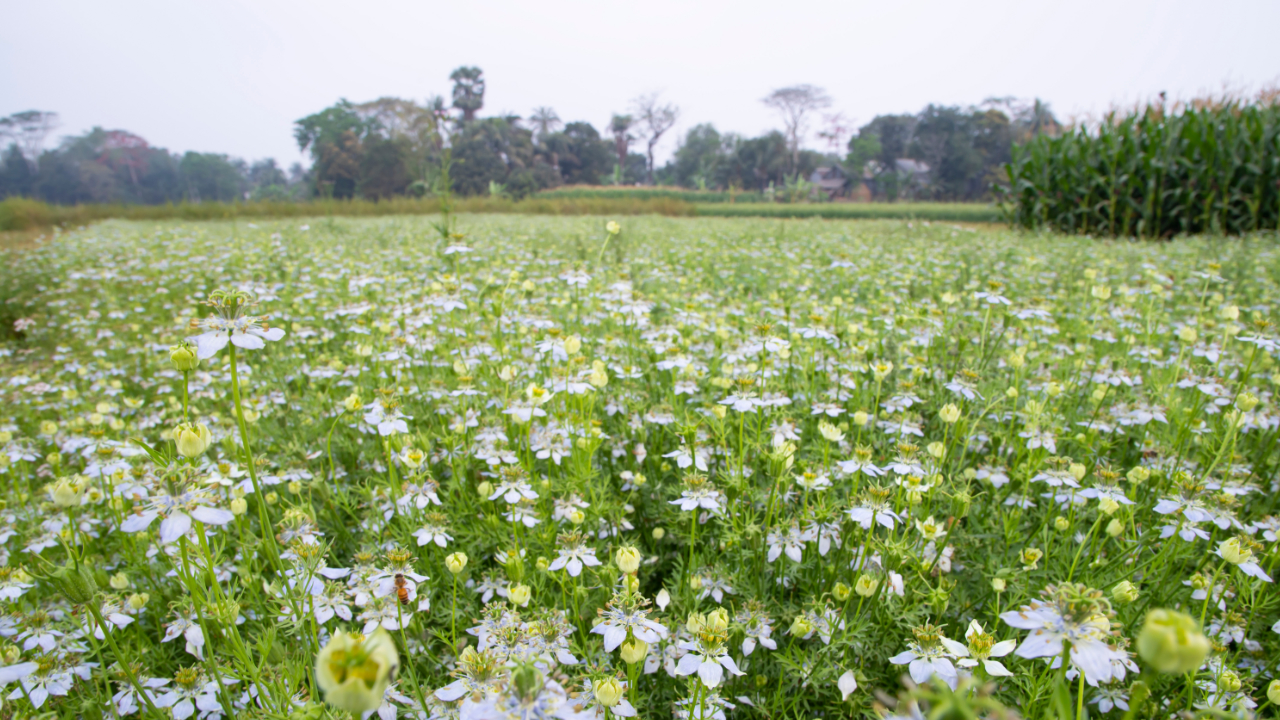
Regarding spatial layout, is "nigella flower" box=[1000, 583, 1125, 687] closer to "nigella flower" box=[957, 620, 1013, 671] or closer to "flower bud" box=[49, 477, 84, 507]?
"nigella flower" box=[957, 620, 1013, 671]

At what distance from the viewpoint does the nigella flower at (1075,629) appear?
788mm

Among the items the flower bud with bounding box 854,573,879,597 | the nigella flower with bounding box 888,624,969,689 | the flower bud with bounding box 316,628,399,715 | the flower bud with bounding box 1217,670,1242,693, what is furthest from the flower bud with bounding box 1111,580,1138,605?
the flower bud with bounding box 316,628,399,715

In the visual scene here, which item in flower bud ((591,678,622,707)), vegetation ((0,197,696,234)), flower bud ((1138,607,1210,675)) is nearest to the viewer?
flower bud ((1138,607,1210,675))

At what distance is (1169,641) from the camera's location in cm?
54

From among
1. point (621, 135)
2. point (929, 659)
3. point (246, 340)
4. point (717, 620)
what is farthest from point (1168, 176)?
point (621, 135)

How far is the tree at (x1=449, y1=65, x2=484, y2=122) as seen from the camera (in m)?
51.0

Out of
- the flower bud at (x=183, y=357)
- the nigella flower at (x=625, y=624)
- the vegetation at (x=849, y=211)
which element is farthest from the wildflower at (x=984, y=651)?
the vegetation at (x=849, y=211)

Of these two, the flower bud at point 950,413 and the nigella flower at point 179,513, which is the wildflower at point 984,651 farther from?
the nigella flower at point 179,513

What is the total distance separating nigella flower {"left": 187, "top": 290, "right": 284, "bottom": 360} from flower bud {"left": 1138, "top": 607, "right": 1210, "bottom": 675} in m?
1.30

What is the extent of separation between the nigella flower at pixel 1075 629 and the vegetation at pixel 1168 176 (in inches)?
378

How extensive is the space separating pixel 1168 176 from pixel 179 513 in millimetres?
12126

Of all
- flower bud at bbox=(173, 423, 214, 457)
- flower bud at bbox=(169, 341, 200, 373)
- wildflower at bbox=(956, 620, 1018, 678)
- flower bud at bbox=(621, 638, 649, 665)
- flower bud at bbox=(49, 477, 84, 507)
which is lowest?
wildflower at bbox=(956, 620, 1018, 678)

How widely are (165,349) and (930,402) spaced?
14.0ft

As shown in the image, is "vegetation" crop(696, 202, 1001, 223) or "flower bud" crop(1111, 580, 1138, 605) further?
"vegetation" crop(696, 202, 1001, 223)
